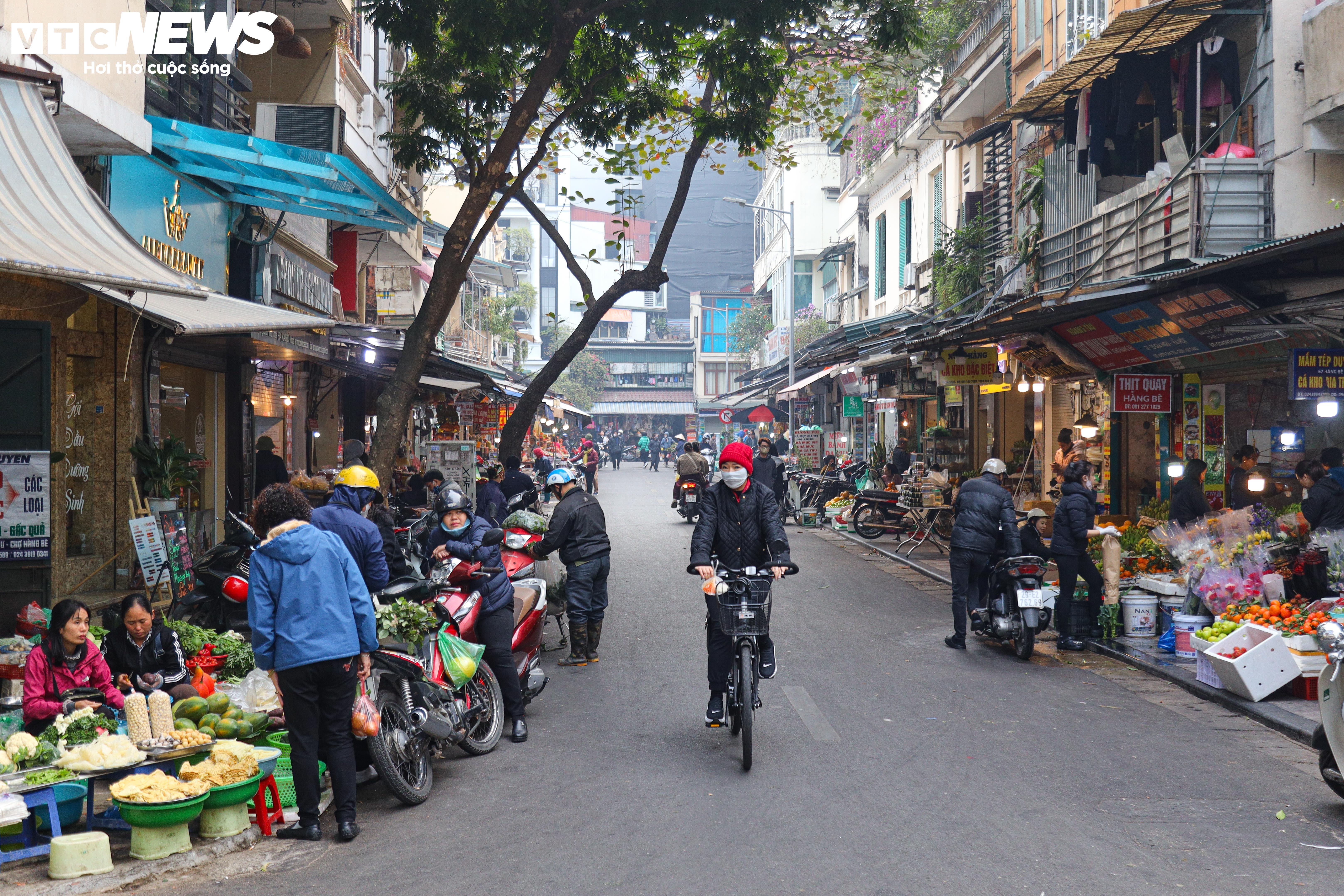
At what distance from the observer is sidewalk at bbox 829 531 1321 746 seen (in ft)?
23.7

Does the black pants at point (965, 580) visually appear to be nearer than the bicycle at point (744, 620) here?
No

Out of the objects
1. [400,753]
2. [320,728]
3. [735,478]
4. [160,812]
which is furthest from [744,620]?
[160,812]

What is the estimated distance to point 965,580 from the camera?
10.3 metres

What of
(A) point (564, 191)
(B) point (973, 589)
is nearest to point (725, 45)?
(A) point (564, 191)

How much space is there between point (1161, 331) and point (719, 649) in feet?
27.3

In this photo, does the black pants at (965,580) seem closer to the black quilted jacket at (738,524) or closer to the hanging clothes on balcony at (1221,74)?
the black quilted jacket at (738,524)

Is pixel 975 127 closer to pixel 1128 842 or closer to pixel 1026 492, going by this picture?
pixel 1026 492

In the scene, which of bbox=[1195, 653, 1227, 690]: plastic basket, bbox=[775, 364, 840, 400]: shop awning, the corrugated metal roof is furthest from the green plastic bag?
the corrugated metal roof

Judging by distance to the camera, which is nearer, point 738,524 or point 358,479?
point 358,479

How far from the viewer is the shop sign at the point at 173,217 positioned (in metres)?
9.80

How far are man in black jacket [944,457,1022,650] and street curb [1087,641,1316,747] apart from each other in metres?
1.23

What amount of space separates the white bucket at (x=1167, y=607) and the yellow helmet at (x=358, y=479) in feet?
Result: 24.3

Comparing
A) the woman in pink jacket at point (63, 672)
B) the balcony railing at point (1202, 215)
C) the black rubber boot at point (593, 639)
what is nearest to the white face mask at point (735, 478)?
the black rubber boot at point (593, 639)

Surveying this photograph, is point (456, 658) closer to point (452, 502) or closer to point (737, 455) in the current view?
point (452, 502)
